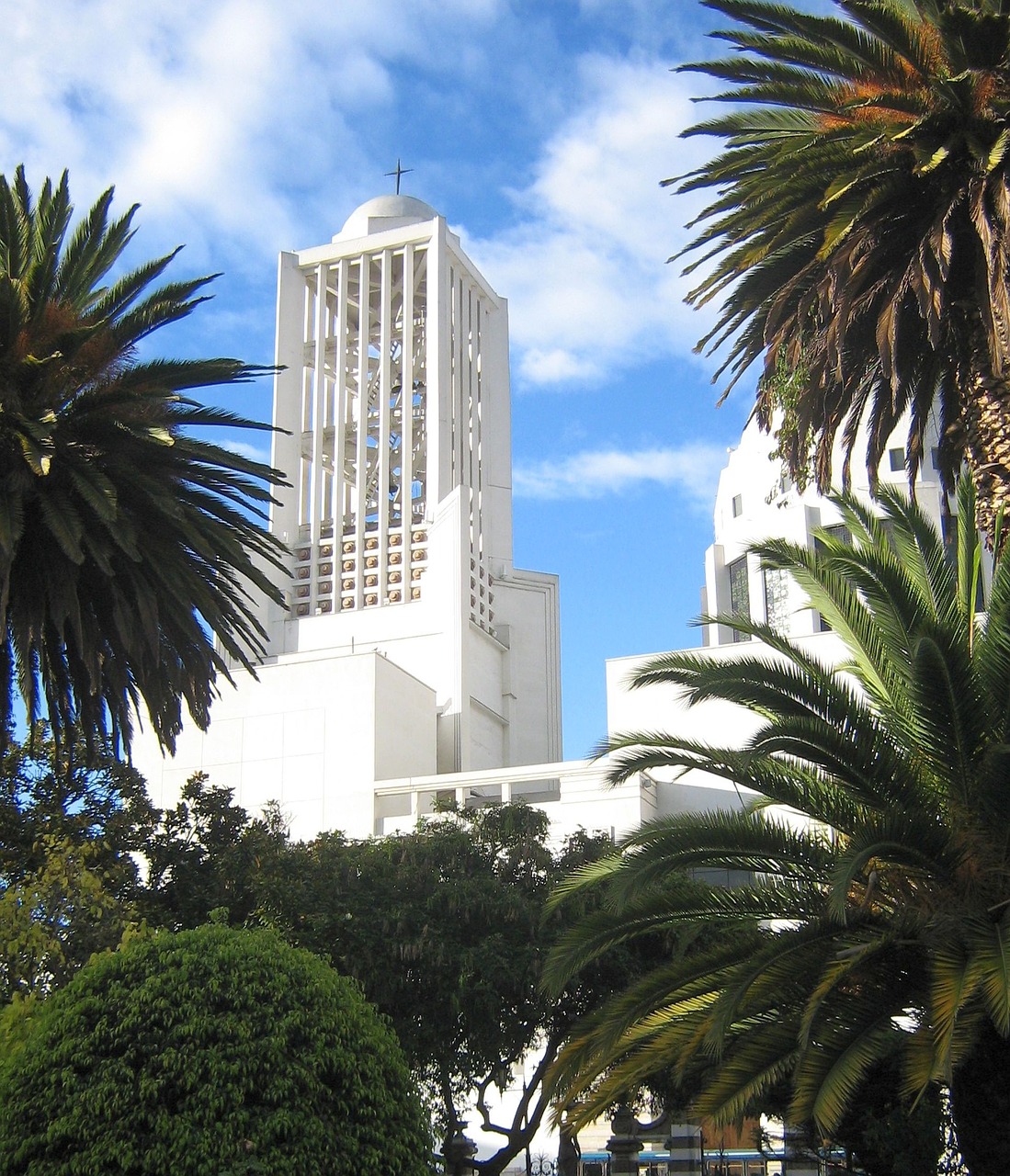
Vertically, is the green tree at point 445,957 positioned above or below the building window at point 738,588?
below

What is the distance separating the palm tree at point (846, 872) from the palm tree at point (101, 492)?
6.19 meters

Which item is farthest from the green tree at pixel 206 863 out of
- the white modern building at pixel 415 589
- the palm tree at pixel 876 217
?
the white modern building at pixel 415 589

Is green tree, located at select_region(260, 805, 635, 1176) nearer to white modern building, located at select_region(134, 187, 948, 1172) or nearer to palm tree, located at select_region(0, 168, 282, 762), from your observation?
palm tree, located at select_region(0, 168, 282, 762)

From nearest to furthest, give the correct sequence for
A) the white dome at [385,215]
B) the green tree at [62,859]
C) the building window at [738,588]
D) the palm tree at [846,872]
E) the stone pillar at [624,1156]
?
the palm tree at [846,872] < the green tree at [62,859] < the stone pillar at [624,1156] < the building window at [738,588] < the white dome at [385,215]

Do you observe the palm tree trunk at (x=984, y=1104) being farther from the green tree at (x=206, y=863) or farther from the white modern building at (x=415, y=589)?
the white modern building at (x=415, y=589)

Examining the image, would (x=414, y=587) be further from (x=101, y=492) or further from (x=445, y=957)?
(x=101, y=492)

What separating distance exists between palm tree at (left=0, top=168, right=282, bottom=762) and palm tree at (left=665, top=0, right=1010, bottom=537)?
6.72m

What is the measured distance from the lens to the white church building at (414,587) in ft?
145

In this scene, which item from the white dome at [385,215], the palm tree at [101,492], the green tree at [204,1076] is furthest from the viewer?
the white dome at [385,215]

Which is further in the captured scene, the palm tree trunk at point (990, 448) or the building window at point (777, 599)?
the building window at point (777, 599)

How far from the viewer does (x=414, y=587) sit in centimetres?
5216

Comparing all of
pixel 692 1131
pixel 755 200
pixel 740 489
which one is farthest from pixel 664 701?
pixel 755 200

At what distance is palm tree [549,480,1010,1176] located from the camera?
1326 centimetres

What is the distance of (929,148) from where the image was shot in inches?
597
